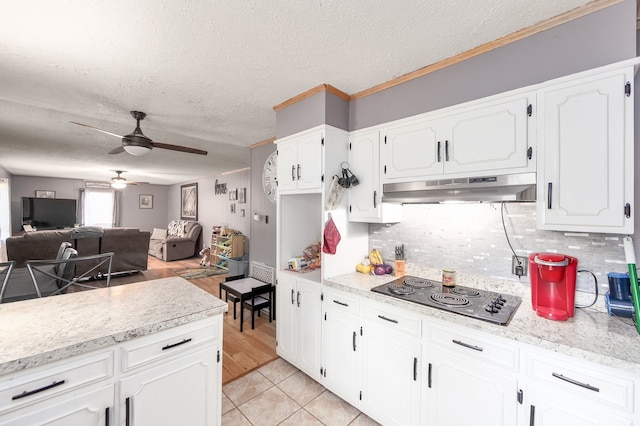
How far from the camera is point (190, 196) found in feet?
28.3

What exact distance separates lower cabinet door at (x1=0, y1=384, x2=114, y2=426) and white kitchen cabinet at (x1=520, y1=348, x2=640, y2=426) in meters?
1.85

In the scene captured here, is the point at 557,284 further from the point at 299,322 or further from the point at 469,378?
the point at 299,322

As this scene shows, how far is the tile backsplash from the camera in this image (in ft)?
4.83

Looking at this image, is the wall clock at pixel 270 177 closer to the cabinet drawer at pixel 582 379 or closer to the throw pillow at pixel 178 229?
the cabinet drawer at pixel 582 379

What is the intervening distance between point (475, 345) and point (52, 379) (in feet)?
6.08

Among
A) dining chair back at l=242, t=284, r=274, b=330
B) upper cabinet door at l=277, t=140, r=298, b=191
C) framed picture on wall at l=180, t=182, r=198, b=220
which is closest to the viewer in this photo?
upper cabinet door at l=277, t=140, r=298, b=191

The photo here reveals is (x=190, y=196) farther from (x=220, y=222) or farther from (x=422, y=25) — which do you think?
(x=422, y=25)

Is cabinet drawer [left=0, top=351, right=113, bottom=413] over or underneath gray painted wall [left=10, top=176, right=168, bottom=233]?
underneath

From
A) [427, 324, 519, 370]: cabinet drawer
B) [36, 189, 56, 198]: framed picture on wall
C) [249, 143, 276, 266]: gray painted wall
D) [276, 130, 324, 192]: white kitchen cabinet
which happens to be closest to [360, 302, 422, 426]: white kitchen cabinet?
[427, 324, 519, 370]: cabinet drawer

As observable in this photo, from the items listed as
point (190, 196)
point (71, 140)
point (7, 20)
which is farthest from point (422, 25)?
point (190, 196)

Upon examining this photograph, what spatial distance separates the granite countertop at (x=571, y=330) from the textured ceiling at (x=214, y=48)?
162 cm

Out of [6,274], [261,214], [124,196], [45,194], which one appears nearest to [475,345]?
[6,274]

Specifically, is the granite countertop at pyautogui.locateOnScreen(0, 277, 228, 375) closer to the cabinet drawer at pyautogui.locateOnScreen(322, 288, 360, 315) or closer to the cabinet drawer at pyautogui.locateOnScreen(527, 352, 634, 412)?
the cabinet drawer at pyautogui.locateOnScreen(322, 288, 360, 315)

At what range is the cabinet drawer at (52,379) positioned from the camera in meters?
0.91
